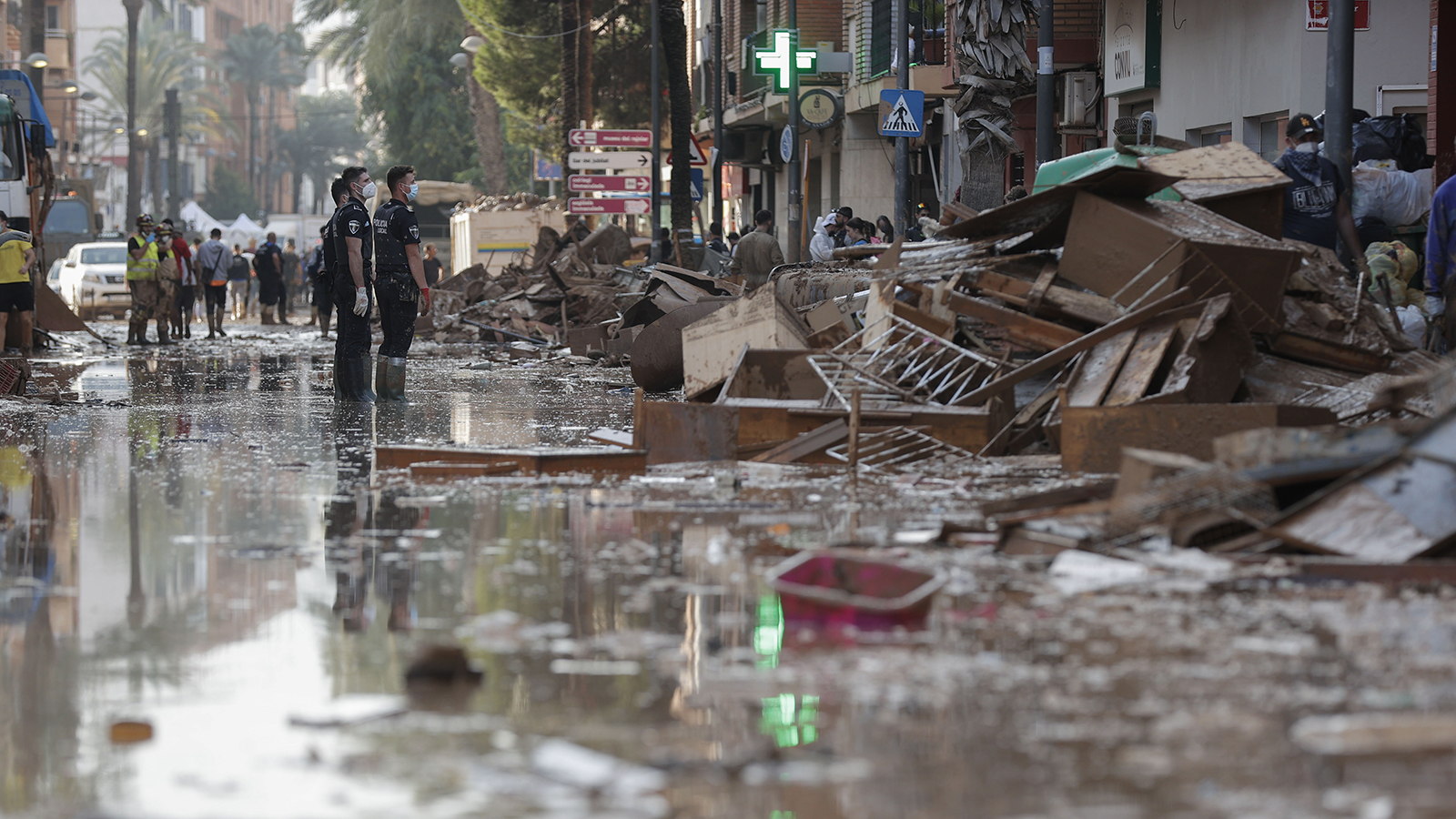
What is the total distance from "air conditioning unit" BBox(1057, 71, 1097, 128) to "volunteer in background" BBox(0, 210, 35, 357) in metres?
14.5

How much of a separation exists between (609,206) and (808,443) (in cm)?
2225

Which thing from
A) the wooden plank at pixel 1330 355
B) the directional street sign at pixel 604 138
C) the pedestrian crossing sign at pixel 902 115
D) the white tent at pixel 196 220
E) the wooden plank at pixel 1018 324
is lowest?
the wooden plank at pixel 1330 355

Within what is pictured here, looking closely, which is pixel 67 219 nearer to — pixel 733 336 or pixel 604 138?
pixel 604 138

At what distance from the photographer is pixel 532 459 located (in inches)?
345

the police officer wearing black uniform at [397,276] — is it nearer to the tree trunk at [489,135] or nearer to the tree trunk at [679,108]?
the tree trunk at [679,108]

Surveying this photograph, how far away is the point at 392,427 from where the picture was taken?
11.8 meters

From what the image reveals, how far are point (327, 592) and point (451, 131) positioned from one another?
65607mm

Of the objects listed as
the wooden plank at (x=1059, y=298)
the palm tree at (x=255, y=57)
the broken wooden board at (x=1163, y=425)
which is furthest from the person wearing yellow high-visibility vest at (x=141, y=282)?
the palm tree at (x=255, y=57)

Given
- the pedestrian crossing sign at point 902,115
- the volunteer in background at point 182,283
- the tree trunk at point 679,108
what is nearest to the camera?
the pedestrian crossing sign at point 902,115

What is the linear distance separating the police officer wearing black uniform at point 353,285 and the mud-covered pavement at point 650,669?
5700mm

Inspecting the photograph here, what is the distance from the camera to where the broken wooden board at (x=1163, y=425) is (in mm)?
7949

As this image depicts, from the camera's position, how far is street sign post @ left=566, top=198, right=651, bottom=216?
3080 cm

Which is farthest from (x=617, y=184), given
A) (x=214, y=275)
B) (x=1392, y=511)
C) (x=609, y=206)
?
(x=1392, y=511)

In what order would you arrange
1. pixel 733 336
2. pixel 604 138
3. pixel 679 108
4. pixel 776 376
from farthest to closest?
1. pixel 604 138
2. pixel 679 108
3. pixel 733 336
4. pixel 776 376
